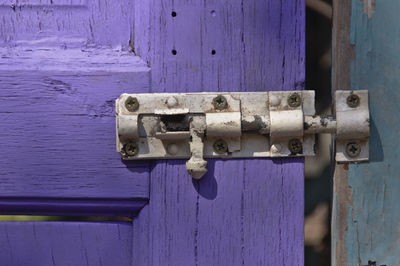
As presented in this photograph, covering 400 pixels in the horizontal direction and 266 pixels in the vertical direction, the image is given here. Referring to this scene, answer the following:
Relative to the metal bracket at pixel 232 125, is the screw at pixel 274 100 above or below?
above

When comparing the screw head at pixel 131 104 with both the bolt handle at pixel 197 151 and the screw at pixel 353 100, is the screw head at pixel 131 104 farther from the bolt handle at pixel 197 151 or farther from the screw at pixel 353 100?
the screw at pixel 353 100

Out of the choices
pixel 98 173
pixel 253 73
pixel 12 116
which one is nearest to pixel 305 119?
pixel 253 73

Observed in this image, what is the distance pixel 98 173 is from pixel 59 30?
268 millimetres

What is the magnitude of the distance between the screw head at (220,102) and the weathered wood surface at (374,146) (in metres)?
0.20

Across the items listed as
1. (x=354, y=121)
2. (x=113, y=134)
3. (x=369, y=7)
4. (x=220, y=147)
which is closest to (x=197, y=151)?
(x=220, y=147)

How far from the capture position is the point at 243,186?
0.71 m

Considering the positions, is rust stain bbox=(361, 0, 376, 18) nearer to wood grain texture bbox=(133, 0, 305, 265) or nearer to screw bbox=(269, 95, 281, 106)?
wood grain texture bbox=(133, 0, 305, 265)

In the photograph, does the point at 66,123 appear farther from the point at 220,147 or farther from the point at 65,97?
the point at 220,147

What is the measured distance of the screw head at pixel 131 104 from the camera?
70 cm

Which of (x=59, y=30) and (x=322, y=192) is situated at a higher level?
(x=59, y=30)

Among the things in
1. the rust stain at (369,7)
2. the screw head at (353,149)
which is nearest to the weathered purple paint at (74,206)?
the screw head at (353,149)

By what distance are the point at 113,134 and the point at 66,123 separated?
0.09 metres

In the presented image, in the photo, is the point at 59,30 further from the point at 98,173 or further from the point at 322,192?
the point at 322,192

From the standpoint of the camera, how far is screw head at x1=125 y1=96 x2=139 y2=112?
0.70m
